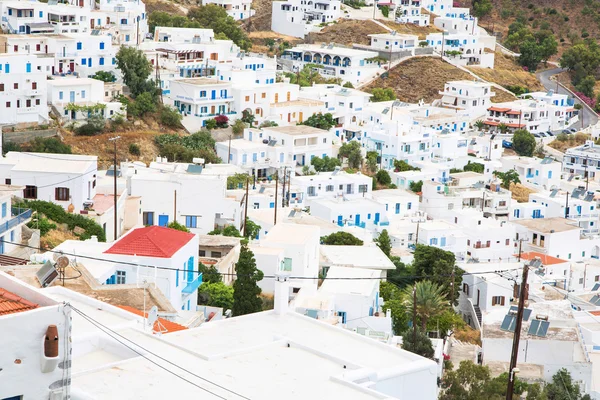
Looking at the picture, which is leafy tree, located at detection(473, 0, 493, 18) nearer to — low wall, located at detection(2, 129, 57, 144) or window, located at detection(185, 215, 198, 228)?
low wall, located at detection(2, 129, 57, 144)

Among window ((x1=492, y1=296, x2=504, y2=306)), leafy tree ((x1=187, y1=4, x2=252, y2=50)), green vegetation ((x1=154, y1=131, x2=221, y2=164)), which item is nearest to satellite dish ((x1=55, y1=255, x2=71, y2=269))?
window ((x1=492, y1=296, x2=504, y2=306))

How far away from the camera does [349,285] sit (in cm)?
3291

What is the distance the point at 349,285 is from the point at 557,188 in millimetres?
34827

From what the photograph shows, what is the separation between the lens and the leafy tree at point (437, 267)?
40.4 meters

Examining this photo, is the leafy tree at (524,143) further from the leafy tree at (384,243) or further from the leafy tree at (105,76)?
the leafy tree at (384,243)

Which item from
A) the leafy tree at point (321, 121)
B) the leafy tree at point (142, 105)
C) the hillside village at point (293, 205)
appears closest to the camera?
the hillside village at point (293, 205)

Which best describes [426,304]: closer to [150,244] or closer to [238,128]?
[150,244]

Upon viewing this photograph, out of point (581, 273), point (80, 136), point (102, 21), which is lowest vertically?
point (581, 273)

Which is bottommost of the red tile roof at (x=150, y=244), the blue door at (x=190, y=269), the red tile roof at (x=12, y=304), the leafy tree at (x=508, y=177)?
the leafy tree at (x=508, y=177)

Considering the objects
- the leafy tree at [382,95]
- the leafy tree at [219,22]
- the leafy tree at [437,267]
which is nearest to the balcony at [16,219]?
the leafy tree at [437,267]

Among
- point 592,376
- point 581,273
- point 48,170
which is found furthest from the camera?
point 581,273

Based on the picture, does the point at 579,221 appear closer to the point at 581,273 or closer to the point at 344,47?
the point at 581,273

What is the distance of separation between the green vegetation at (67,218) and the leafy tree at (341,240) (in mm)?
9656

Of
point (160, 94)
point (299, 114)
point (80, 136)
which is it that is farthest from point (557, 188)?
point (80, 136)
